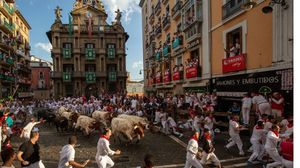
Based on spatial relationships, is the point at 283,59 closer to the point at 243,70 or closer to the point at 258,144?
the point at 243,70

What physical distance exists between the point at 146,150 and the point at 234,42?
1018cm

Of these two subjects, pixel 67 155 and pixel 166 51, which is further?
pixel 166 51

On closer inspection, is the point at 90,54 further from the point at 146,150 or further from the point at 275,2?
the point at 275,2

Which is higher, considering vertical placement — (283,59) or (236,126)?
(283,59)

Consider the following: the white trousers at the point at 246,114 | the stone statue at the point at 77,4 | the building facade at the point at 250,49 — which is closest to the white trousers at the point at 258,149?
the white trousers at the point at 246,114

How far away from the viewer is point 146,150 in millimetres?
11477

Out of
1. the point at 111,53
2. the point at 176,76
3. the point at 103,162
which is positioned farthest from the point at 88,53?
the point at 103,162

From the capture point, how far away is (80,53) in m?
49.2

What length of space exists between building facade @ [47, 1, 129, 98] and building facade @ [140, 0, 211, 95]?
12.3 m

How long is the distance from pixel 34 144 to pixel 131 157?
4420 mm

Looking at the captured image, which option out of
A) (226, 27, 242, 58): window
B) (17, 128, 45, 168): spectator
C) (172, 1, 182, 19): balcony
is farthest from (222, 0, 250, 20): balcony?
(17, 128, 45, 168): spectator

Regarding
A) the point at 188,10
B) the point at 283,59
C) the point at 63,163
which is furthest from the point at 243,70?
the point at 63,163

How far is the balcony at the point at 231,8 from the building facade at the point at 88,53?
34348mm

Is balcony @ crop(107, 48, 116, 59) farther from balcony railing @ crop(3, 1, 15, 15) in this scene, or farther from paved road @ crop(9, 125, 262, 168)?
paved road @ crop(9, 125, 262, 168)
